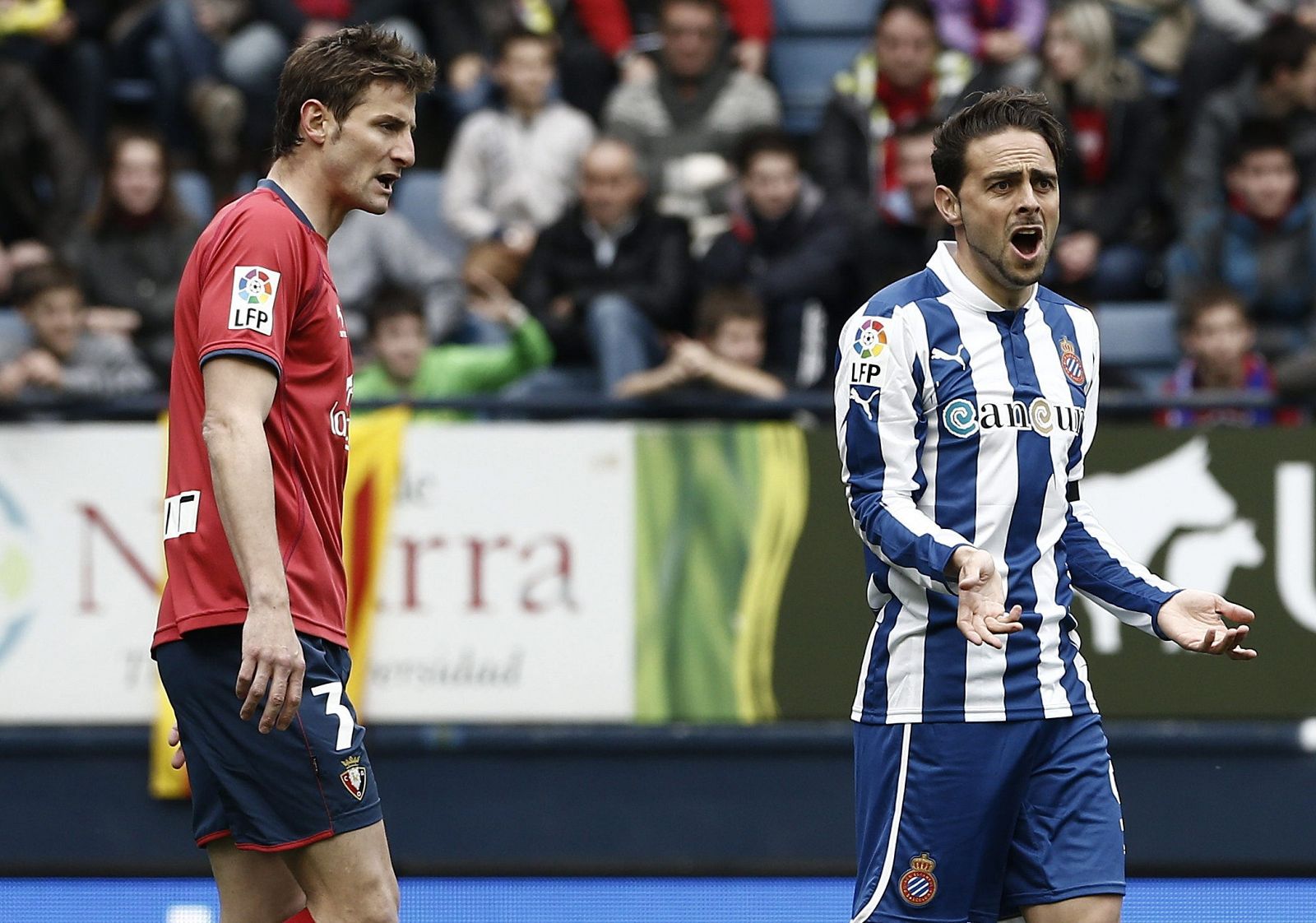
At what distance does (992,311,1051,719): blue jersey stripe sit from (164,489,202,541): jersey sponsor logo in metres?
1.53

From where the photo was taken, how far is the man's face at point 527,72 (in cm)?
889

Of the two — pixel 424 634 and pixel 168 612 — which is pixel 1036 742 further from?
pixel 424 634

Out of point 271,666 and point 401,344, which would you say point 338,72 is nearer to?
point 271,666

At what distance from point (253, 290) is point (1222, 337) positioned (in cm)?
487

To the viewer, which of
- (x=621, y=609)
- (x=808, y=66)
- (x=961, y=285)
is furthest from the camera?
(x=808, y=66)

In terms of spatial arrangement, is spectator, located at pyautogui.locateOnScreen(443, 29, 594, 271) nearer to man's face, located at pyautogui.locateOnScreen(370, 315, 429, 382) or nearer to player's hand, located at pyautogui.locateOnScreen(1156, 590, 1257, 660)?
man's face, located at pyautogui.locateOnScreen(370, 315, 429, 382)

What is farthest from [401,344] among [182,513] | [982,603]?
[982,603]

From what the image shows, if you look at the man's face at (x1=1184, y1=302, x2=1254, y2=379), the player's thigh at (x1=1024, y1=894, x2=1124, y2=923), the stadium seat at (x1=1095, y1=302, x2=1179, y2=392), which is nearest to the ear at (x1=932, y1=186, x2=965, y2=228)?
the player's thigh at (x1=1024, y1=894, x2=1124, y2=923)

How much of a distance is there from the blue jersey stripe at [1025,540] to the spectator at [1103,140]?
16.6 ft

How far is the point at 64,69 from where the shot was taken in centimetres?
984

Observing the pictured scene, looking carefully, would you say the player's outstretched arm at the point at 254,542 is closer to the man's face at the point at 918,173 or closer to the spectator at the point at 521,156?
the man's face at the point at 918,173

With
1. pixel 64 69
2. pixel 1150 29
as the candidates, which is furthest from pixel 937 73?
pixel 64 69

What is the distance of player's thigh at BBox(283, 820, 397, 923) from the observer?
3.46m

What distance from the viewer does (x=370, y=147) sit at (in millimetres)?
3570
